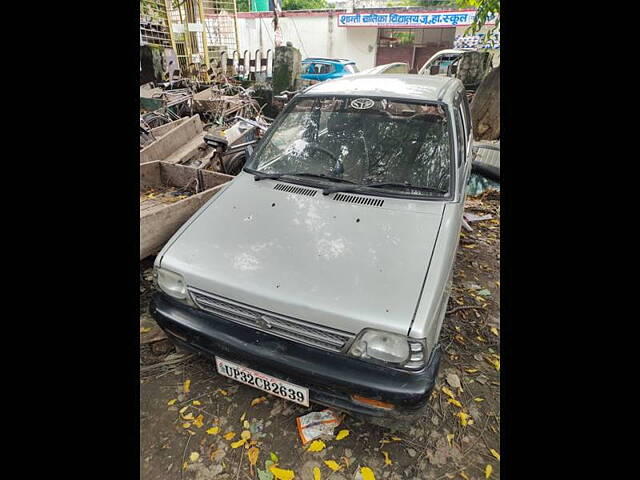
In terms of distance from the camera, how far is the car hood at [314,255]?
1712 millimetres

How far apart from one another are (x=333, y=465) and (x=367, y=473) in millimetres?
189

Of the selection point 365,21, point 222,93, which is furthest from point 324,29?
point 222,93

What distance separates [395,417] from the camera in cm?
173

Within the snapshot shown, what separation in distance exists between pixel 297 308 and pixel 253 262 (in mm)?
409

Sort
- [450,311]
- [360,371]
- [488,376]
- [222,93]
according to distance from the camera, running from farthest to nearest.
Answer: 1. [222,93]
2. [450,311]
3. [488,376]
4. [360,371]

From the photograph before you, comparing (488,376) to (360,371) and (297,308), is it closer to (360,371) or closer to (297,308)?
(360,371)

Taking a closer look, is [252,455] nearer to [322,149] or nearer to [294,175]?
[294,175]

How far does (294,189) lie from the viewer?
2.51 m

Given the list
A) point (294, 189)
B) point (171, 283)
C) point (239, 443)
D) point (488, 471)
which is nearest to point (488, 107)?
point (294, 189)

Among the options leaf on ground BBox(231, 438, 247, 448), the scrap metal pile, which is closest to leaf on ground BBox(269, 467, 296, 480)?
leaf on ground BBox(231, 438, 247, 448)

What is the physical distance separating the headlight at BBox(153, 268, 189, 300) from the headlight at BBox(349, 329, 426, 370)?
3.43ft

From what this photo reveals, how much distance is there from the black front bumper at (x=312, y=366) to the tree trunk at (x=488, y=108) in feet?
19.7
